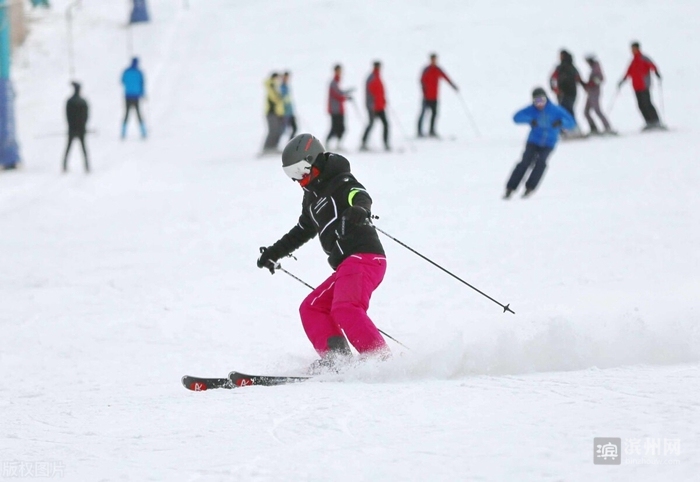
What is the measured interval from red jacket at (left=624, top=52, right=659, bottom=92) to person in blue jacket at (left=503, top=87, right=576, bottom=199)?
5615 millimetres

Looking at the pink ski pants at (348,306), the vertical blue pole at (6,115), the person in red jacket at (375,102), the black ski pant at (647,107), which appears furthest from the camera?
the person in red jacket at (375,102)

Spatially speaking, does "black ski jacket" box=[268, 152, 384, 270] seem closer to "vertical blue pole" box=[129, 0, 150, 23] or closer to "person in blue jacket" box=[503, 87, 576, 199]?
"person in blue jacket" box=[503, 87, 576, 199]

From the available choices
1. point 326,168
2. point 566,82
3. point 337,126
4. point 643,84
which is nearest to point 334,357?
point 326,168

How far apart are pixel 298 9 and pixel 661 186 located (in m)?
19.9

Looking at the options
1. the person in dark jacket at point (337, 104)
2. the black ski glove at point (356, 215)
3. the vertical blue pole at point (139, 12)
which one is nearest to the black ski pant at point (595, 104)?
the person in dark jacket at point (337, 104)

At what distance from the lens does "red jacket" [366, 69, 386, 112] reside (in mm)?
17281

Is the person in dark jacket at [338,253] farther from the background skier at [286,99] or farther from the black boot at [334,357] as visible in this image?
the background skier at [286,99]

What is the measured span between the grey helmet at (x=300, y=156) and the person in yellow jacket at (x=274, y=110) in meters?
11.8

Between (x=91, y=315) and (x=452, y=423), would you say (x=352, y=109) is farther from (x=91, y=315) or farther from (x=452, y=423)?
(x=452, y=423)

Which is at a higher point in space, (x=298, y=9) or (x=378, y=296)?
(x=298, y=9)

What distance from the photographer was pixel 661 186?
40.0 ft

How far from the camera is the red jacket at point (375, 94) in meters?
17.3

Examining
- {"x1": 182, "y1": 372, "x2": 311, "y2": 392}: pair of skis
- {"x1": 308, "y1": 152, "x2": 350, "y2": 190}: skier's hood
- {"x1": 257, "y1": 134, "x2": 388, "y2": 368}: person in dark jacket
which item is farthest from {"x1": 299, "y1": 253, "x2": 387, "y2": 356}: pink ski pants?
{"x1": 308, "y1": 152, "x2": 350, "y2": 190}: skier's hood

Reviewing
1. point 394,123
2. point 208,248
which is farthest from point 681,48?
point 208,248
